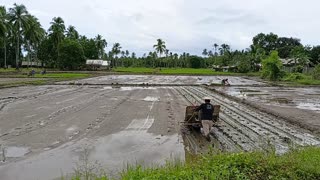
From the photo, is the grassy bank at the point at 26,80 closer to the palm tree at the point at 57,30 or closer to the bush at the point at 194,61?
the palm tree at the point at 57,30

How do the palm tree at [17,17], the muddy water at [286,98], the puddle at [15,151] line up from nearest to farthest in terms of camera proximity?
the puddle at [15,151] < the muddy water at [286,98] < the palm tree at [17,17]

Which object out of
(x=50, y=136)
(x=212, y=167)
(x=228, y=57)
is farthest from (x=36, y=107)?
(x=228, y=57)

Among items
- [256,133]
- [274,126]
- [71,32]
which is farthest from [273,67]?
[71,32]

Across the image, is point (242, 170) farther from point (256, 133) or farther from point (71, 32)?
point (71, 32)

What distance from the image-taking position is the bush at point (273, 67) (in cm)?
5119

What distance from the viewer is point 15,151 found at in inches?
383

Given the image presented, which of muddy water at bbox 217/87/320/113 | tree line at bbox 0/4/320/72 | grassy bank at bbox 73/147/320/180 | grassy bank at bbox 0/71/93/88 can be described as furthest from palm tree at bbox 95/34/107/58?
grassy bank at bbox 73/147/320/180

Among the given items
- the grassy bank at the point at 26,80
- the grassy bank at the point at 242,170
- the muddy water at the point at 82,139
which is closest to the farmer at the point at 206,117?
the muddy water at the point at 82,139

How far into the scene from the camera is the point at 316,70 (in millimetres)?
51094

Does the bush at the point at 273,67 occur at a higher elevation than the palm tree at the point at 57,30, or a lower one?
lower

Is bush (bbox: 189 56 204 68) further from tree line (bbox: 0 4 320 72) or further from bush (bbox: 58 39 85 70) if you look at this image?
bush (bbox: 58 39 85 70)

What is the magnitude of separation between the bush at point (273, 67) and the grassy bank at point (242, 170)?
46.6 meters

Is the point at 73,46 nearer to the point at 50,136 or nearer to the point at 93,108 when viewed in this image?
the point at 93,108

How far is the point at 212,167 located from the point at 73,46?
256 feet
